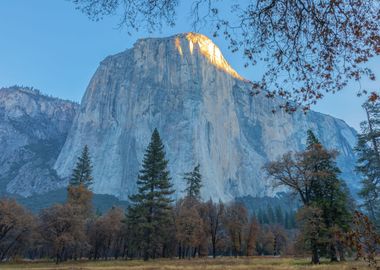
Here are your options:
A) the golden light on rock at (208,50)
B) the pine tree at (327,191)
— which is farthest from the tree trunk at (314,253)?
the golden light on rock at (208,50)

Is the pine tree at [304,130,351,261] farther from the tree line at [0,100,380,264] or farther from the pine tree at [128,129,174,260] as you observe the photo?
the pine tree at [128,129,174,260]

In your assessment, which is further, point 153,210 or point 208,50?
point 208,50

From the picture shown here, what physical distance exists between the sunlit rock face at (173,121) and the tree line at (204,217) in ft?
235

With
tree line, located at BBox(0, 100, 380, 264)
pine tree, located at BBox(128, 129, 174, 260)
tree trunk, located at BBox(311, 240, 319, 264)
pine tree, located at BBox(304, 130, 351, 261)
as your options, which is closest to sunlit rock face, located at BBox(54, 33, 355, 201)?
tree line, located at BBox(0, 100, 380, 264)

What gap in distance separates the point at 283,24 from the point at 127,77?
16708cm

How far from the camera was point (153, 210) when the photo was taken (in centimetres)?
4791

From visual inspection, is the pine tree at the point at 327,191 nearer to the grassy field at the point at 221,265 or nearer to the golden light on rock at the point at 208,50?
the grassy field at the point at 221,265

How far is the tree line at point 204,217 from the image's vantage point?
30792mm

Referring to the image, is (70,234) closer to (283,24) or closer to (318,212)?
(318,212)

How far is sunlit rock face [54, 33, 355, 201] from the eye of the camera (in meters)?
142

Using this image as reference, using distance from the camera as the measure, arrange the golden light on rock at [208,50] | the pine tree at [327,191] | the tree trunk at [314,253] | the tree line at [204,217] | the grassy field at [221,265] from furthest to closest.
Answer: the golden light on rock at [208,50] < the pine tree at [327,191] < the tree line at [204,217] < the tree trunk at [314,253] < the grassy field at [221,265]

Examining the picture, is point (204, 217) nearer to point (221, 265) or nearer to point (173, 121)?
point (221, 265)

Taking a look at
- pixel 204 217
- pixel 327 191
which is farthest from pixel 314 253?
pixel 204 217

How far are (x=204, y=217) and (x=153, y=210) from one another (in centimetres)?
1233
